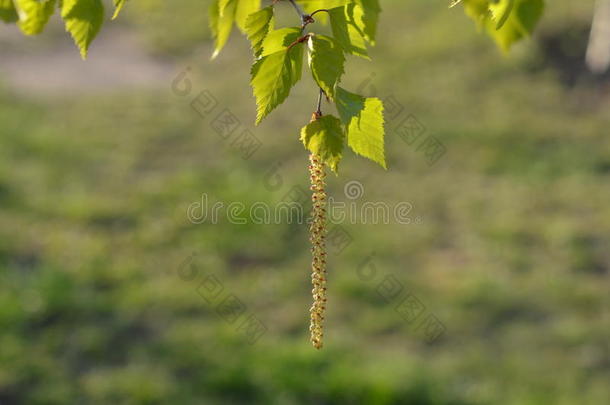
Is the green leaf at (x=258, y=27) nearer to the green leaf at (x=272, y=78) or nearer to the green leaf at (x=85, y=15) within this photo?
the green leaf at (x=272, y=78)

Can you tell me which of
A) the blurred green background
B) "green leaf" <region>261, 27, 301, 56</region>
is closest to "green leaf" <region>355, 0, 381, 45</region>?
"green leaf" <region>261, 27, 301, 56</region>

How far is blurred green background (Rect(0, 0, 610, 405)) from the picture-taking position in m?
5.41

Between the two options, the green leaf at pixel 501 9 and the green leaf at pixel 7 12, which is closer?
the green leaf at pixel 501 9

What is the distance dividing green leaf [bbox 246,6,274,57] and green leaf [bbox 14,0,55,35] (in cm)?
71

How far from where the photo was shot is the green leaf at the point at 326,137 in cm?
184

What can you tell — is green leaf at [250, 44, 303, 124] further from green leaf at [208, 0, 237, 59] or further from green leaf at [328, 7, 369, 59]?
green leaf at [208, 0, 237, 59]

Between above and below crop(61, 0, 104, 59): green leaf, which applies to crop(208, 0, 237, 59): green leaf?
below

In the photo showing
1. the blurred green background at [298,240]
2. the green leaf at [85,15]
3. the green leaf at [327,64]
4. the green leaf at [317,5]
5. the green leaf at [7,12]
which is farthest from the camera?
the blurred green background at [298,240]

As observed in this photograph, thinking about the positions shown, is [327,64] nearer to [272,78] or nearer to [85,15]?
[272,78]

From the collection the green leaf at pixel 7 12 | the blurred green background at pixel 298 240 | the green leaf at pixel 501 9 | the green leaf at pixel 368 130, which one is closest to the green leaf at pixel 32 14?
the green leaf at pixel 7 12

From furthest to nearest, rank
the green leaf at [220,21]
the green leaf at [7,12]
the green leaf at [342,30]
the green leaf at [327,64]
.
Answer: the green leaf at [220,21]
the green leaf at [7,12]
the green leaf at [342,30]
the green leaf at [327,64]

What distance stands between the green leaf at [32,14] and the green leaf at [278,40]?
0.76 meters

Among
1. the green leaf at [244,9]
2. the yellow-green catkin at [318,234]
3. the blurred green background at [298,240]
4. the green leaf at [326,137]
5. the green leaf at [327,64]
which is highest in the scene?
the green leaf at [327,64]

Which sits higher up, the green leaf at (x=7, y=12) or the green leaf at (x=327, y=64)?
the green leaf at (x=327, y=64)
